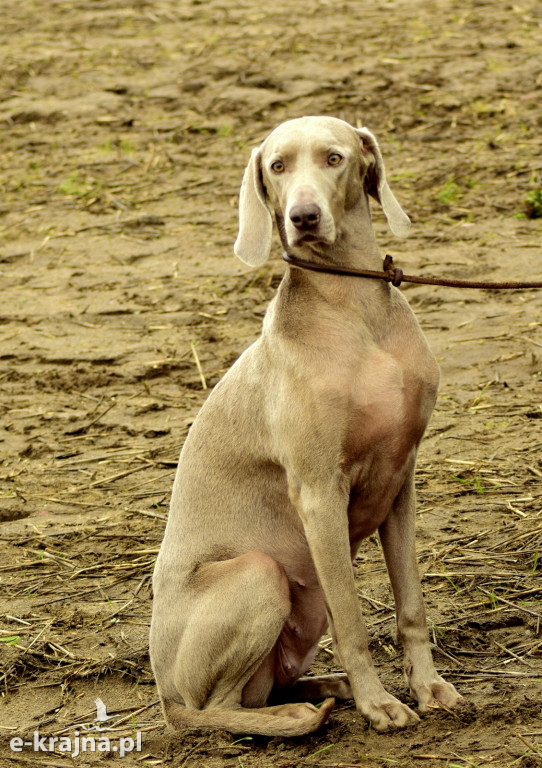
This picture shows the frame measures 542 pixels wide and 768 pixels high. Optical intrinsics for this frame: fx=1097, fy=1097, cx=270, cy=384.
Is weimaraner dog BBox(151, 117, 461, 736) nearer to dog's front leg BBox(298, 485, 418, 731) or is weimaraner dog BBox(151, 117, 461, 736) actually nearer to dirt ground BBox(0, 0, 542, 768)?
dog's front leg BBox(298, 485, 418, 731)

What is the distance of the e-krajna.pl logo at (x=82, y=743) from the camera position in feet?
11.2

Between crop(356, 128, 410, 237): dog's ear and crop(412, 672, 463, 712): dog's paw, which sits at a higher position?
crop(356, 128, 410, 237): dog's ear

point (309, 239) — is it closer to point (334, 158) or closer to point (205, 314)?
point (334, 158)

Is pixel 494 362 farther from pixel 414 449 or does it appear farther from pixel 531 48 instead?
pixel 531 48

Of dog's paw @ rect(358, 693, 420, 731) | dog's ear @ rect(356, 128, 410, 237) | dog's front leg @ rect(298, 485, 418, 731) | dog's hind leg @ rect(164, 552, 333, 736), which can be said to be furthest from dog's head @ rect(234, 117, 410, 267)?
dog's paw @ rect(358, 693, 420, 731)

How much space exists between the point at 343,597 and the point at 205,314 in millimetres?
3746

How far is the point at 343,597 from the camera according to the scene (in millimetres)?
3207

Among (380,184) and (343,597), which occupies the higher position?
(380,184)

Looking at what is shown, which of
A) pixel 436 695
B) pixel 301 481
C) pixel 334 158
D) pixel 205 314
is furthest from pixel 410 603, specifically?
pixel 205 314

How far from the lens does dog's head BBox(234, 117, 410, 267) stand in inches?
125

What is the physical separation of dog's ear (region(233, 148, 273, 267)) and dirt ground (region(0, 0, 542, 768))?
1.42 m

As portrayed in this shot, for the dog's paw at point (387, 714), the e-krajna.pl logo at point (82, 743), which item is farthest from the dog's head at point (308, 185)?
the e-krajna.pl logo at point (82, 743)

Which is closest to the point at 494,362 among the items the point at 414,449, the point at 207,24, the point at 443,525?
the point at 443,525

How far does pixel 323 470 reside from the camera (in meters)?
3.19
